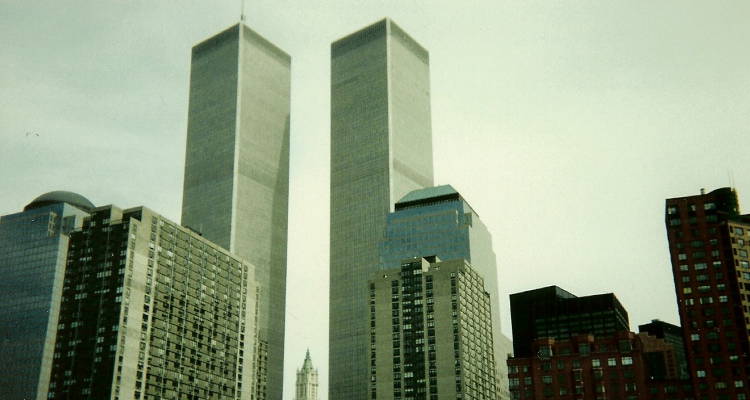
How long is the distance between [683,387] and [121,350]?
125841 mm

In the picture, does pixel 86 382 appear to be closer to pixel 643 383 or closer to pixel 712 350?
pixel 643 383

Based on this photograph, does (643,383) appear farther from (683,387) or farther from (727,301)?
(727,301)

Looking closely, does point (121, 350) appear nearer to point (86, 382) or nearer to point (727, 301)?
point (86, 382)

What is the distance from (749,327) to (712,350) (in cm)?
932

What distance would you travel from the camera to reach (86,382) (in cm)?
19812

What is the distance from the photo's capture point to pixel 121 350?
19862 centimetres

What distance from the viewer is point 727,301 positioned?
655 ft

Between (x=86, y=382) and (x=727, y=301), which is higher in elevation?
(x=727, y=301)

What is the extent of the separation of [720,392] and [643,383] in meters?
16.3

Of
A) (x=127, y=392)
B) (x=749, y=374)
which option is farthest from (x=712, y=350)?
(x=127, y=392)

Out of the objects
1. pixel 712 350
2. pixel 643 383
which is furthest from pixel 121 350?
pixel 712 350

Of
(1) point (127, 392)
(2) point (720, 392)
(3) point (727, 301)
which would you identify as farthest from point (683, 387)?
(1) point (127, 392)

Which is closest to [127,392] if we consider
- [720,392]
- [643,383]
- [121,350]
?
[121,350]

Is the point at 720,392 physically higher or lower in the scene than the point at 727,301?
lower
